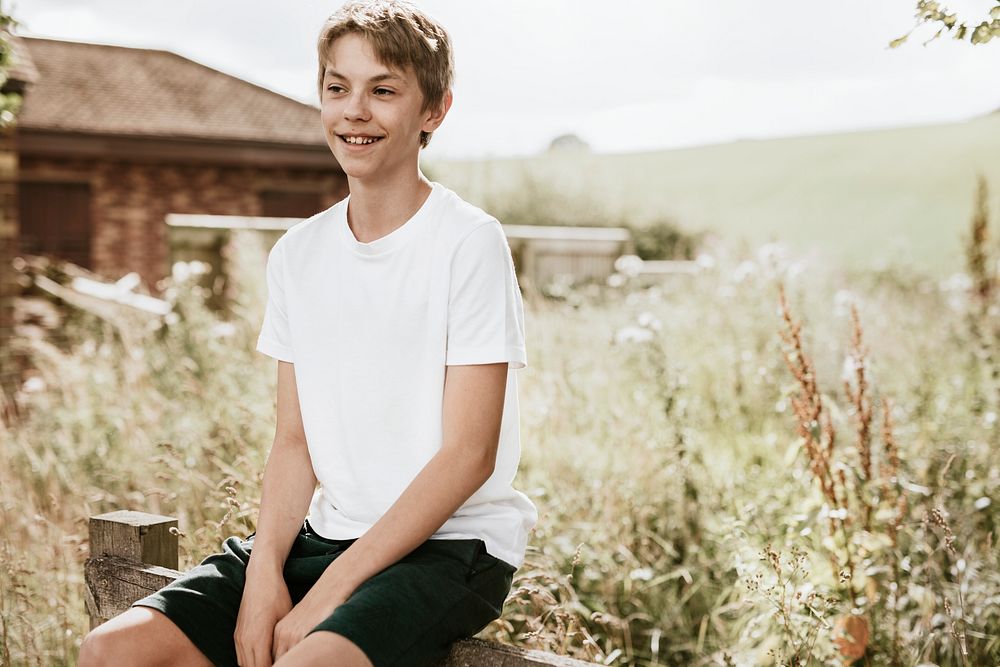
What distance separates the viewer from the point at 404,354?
189 centimetres

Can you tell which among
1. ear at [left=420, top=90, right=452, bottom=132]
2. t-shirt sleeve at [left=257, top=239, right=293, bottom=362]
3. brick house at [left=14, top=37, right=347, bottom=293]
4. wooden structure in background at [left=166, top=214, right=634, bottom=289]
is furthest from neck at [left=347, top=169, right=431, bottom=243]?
brick house at [left=14, top=37, right=347, bottom=293]

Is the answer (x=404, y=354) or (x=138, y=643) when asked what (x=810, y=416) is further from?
(x=138, y=643)

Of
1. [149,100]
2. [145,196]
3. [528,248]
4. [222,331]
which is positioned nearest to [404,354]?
[222,331]

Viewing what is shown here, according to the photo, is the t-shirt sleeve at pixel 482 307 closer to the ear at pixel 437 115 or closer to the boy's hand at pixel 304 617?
the ear at pixel 437 115

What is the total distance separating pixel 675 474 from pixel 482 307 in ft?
6.80

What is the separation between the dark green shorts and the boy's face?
2.50ft

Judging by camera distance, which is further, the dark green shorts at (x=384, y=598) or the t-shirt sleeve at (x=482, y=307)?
the t-shirt sleeve at (x=482, y=307)

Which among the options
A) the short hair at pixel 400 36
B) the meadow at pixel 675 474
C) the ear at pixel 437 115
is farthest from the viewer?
the meadow at pixel 675 474

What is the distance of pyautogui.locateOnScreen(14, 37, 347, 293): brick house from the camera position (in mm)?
12727

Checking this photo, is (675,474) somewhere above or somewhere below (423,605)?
below

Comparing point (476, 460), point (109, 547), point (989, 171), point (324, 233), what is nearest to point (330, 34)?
point (324, 233)

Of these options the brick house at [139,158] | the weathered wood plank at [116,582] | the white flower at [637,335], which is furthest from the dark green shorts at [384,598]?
the brick house at [139,158]

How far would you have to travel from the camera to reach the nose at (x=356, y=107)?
75.1 inches

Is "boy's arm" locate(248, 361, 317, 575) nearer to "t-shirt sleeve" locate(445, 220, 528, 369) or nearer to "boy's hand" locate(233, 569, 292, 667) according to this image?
"boy's hand" locate(233, 569, 292, 667)
